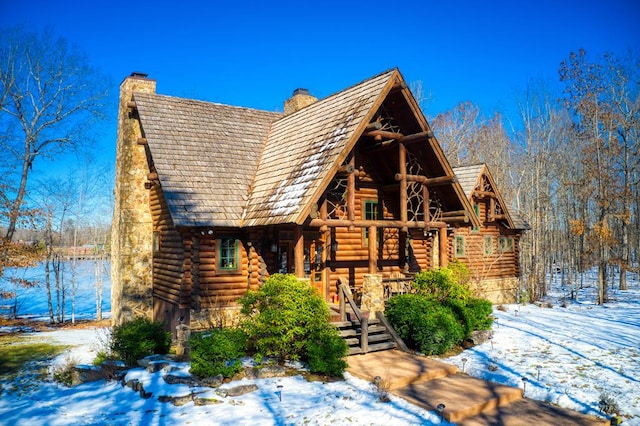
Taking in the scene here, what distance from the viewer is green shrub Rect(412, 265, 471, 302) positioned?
14.4 meters

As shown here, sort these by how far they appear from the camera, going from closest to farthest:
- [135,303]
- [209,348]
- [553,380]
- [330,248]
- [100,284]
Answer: [209,348]
[553,380]
[330,248]
[135,303]
[100,284]

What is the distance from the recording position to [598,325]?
55.8 ft

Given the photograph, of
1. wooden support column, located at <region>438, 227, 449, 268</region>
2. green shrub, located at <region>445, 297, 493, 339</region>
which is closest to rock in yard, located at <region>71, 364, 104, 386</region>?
green shrub, located at <region>445, 297, 493, 339</region>

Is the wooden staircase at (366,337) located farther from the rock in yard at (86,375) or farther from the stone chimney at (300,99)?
the stone chimney at (300,99)

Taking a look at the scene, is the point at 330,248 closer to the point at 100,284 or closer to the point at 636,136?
the point at 100,284

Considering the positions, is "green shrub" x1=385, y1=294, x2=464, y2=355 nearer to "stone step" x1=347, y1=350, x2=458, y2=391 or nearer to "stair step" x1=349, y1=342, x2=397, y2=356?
"stair step" x1=349, y1=342, x2=397, y2=356

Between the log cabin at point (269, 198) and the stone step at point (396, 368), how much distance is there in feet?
8.10

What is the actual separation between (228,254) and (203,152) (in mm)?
4114

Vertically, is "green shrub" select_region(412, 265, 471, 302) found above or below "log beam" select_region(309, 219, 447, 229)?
below

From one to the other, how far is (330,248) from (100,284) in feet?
66.7

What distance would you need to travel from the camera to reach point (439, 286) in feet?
47.2

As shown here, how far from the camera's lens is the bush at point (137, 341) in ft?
38.0

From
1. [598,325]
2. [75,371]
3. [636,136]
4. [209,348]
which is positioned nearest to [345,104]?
[209,348]

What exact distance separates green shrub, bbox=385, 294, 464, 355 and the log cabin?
3.60 ft
